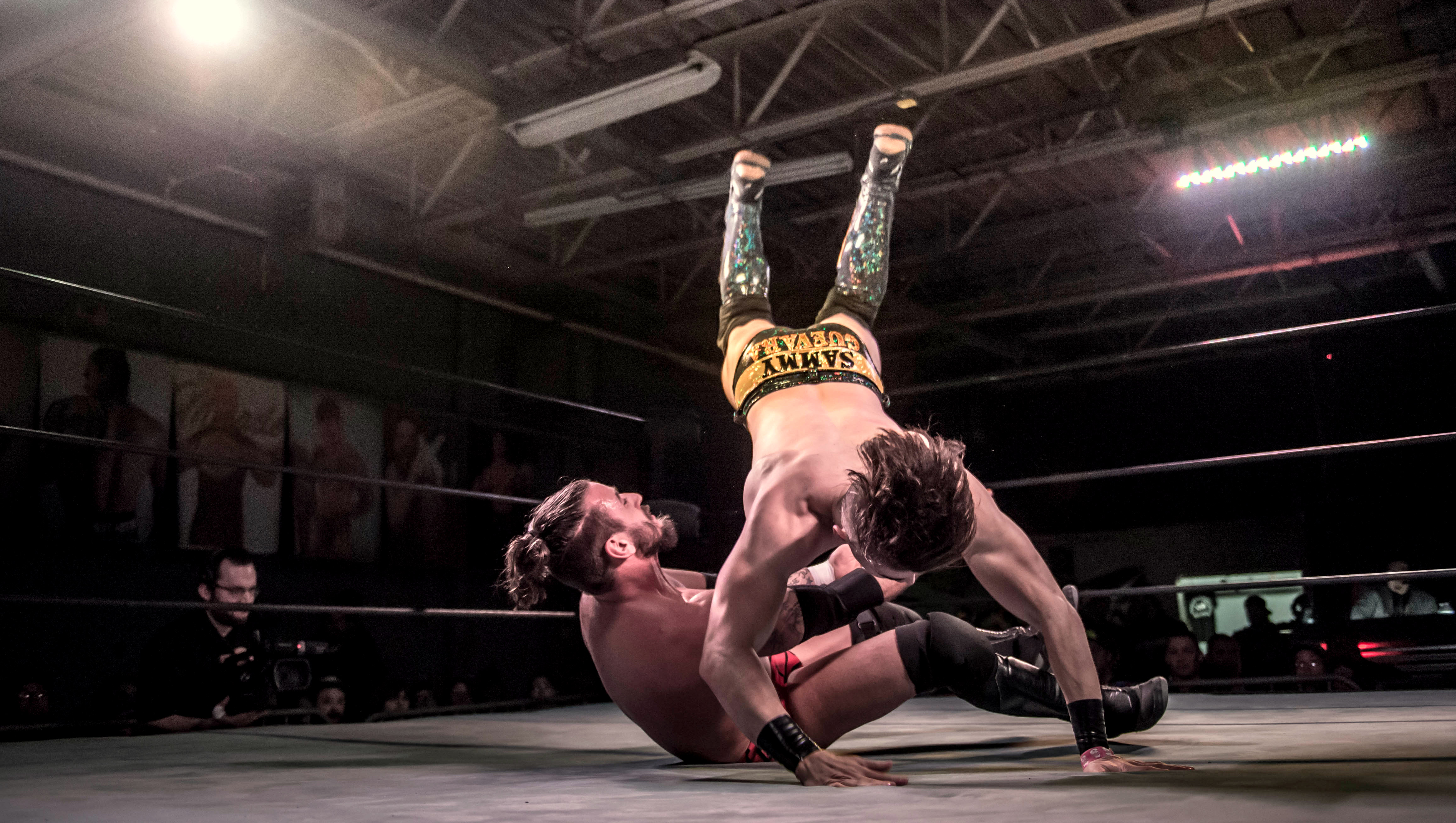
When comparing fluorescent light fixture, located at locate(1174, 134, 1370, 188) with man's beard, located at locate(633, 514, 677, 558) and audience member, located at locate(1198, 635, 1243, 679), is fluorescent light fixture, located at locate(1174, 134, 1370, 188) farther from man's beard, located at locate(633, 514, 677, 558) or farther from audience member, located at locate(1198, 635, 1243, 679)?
man's beard, located at locate(633, 514, 677, 558)

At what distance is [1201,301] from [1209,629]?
247 cm

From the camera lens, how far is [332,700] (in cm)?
462

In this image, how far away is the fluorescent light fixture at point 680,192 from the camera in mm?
4953

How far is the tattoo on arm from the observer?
183 centimetres

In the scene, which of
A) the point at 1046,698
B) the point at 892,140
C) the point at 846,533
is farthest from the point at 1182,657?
the point at 846,533

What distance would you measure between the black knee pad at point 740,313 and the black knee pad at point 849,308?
144mm

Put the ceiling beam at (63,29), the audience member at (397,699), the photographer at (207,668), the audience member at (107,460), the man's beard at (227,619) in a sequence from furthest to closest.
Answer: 1. the audience member at (397,699)
2. the audience member at (107,460)
3. the man's beard at (227,619)
4. the ceiling beam at (63,29)
5. the photographer at (207,668)

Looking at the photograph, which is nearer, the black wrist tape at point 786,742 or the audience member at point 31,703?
the black wrist tape at point 786,742

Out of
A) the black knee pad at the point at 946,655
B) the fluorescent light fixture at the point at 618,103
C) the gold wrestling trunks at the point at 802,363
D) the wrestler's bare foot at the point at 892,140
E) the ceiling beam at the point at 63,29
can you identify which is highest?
the fluorescent light fixture at the point at 618,103

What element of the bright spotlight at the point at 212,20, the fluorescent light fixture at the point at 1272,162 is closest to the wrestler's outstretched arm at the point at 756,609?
the bright spotlight at the point at 212,20

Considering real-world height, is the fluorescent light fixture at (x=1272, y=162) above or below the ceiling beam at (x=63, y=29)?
above

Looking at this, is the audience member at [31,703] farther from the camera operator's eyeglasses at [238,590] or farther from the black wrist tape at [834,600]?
the black wrist tape at [834,600]

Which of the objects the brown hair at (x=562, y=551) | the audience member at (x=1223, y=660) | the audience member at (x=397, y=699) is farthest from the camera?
the audience member at (x=1223, y=660)

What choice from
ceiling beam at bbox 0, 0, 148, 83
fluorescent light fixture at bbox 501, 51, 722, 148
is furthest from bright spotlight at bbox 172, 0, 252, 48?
fluorescent light fixture at bbox 501, 51, 722, 148
